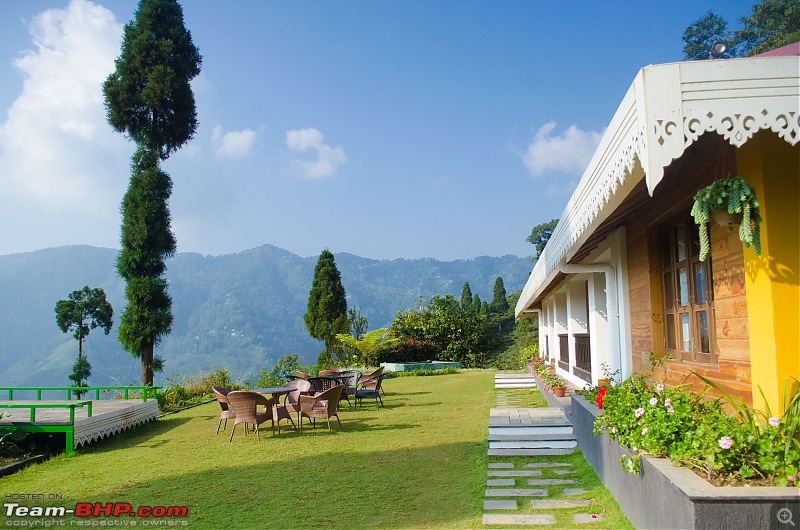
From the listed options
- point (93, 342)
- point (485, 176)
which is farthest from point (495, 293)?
point (93, 342)

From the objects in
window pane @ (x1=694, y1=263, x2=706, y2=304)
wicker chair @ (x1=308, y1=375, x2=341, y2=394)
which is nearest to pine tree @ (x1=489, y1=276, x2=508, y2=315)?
wicker chair @ (x1=308, y1=375, x2=341, y2=394)

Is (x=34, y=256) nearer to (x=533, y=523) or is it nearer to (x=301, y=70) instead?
(x=301, y=70)

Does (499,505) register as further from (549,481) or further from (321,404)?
(321,404)

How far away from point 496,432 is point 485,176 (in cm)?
3118

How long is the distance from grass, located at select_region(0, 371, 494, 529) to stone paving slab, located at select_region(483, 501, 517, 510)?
0.08m

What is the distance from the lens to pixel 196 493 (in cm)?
624

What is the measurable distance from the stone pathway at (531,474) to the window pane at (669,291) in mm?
2064

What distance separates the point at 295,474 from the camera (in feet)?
23.0

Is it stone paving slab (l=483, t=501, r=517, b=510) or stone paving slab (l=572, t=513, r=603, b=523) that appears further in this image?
stone paving slab (l=483, t=501, r=517, b=510)

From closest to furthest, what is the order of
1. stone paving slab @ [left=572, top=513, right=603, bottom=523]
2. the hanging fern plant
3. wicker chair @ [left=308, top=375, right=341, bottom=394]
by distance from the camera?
the hanging fern plant → stone paving slab @ [left=572, top=513, right=603, bottom=523] → wicker chair @ [left=308, top=375, right=341, bottom=394]

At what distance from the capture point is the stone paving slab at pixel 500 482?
241 inches

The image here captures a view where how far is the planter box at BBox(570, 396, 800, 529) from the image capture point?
291cm

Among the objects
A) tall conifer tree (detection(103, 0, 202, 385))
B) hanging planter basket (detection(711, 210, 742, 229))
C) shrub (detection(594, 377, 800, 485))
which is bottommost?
shrub (detection(594, 377, 800, 485))

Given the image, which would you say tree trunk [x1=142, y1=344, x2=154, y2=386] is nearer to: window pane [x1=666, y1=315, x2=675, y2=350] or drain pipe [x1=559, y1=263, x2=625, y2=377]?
drain pipe [x1=559, y1=263, x2=625, y2=377]
